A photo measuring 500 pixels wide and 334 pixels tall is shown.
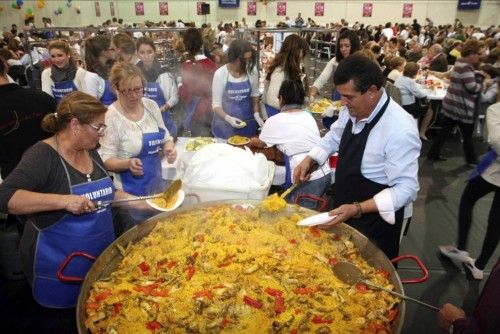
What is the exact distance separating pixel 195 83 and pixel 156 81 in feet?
2.21

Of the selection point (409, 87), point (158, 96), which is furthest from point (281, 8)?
point (158, 96)

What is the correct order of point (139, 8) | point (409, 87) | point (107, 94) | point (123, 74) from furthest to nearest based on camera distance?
point (139, 8) → point (409, 87) → point (107, 94) → point (123, 74)

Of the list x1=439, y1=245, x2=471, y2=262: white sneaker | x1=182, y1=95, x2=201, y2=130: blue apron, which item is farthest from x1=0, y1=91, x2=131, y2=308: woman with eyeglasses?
x1=439, y1=245, x2=471, y2=262: white sneaker

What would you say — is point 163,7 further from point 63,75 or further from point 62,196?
point 62,196

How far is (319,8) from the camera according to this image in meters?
21.6

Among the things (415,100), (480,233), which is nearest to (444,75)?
(415,100)

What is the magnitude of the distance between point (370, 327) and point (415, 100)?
5988 mm

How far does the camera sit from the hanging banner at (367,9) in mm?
21312

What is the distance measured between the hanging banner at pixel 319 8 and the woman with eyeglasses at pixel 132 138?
21.1m

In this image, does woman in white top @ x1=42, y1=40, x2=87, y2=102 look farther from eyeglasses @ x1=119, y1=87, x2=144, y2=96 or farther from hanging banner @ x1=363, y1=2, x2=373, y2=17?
hanging banner @ x1=363, y1=2, x2=373, y2=17

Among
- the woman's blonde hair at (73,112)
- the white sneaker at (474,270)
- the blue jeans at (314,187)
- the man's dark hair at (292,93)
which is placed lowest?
the white sneaker at (474,270)

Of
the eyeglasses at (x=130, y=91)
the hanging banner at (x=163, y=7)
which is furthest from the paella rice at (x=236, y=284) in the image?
the hanging banner at (x=163, y=7)

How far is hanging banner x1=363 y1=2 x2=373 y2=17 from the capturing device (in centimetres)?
2131

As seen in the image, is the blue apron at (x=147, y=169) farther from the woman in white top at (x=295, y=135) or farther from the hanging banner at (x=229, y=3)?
the hanging banner at (x=229, y=3)
